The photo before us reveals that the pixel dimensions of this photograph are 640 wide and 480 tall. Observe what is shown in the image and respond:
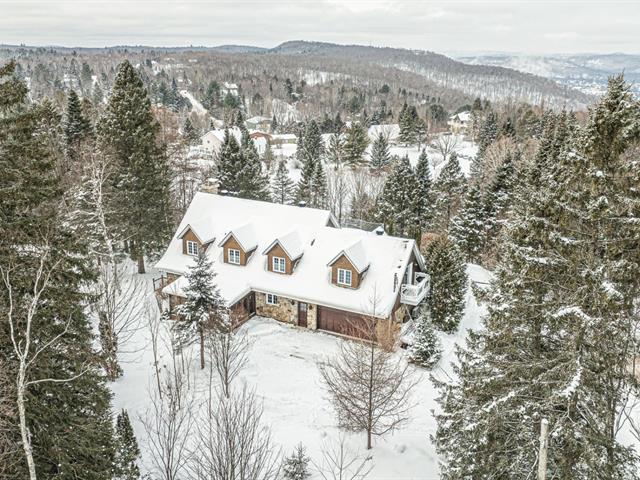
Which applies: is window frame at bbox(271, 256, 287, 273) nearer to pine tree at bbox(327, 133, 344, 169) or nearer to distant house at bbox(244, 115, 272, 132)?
pine tree at bbox(327, 133, 344, 169)

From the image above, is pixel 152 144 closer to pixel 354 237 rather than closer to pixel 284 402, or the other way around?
pixel 354 237

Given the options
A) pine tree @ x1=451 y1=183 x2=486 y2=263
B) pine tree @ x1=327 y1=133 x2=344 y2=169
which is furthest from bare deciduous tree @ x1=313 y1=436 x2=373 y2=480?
pine tree @ x1=327 y1=133 x2=344 y2=169

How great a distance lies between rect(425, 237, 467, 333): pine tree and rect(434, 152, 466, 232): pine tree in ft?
74.3

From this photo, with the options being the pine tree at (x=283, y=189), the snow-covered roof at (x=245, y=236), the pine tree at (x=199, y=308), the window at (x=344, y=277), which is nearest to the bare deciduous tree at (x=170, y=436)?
the pine tree at (x=199, y=308)

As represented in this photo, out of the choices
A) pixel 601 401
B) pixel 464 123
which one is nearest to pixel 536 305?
pixel 601 401

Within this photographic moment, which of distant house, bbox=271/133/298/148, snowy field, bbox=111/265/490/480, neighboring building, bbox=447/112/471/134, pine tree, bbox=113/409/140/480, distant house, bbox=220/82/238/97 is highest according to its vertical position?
distant house, bbox=220/82/238/97

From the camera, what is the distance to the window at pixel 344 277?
26.6 m

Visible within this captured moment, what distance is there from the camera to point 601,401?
11.1 m

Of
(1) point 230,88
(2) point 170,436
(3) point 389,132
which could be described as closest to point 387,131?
(3) point 389,132

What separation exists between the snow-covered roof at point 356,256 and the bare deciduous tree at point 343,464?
10.4m

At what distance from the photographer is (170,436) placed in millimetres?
11305

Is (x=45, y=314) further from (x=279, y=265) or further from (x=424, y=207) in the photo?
(x=424, y=207)

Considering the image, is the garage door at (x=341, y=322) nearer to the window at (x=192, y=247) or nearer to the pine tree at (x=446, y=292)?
the pine tree at (x=446, y=292)

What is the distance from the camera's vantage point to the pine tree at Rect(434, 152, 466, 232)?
52156 mm
